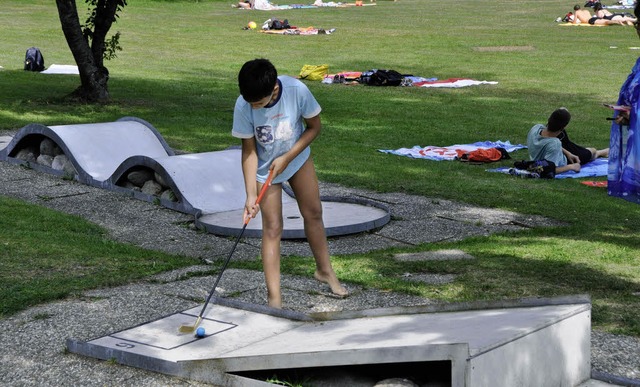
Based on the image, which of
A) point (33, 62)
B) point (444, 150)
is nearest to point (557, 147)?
point (444, 150)

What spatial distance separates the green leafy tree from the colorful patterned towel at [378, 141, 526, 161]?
19.4 ft

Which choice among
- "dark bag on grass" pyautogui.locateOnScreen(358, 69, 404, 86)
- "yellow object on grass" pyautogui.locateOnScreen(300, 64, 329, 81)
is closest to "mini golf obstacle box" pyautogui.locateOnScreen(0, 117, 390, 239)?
"dark bag on grass" pyautogui.locateOnScreen(358, 69, 404, 86)

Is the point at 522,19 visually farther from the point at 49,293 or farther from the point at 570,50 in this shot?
the point at 49,293

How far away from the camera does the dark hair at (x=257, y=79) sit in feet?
19.0

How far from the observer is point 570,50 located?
29.9m

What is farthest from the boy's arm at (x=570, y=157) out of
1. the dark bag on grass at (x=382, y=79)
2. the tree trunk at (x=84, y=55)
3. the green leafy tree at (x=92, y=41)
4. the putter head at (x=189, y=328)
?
the dark bag on grass at (x=382, y=79)

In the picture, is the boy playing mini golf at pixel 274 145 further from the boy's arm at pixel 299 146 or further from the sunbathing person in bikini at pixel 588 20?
the sunbathing person in bikini at pixel 588 20

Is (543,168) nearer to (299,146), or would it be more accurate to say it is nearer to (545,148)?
(545,148)

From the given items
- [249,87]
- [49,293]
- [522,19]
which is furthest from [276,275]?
[522,19]

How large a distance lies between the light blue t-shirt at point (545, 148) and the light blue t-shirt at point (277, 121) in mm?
7175

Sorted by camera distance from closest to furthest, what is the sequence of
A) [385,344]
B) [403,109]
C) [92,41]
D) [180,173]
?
1. [385,344]
2. [180,173]
3. [92,41]
4. [403,109]

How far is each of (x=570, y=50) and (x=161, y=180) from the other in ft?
72.0

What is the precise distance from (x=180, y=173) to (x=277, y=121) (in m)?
4.26

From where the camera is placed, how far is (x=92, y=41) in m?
17.4
